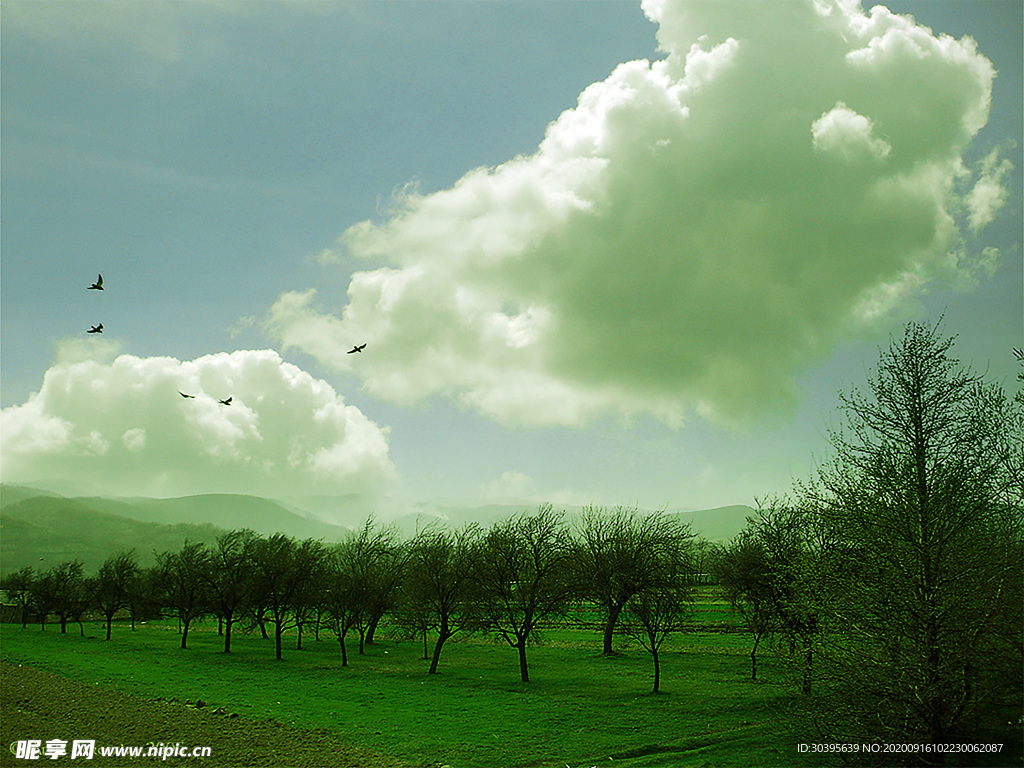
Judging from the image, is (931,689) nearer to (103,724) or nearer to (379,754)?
(379,754)

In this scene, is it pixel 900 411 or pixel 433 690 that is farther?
pixel 433 690

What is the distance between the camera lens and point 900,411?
17938 millimetres

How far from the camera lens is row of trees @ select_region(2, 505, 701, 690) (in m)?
42.1

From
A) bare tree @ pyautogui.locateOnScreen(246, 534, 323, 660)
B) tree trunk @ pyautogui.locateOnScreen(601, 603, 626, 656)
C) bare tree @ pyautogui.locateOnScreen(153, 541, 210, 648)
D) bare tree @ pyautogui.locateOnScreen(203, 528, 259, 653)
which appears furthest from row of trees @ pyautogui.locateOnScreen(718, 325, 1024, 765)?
bare tree @ pyautogui.locateOnScreen(153, 541, 210, 648)

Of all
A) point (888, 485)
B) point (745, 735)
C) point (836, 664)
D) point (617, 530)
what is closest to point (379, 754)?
point (745, 735)

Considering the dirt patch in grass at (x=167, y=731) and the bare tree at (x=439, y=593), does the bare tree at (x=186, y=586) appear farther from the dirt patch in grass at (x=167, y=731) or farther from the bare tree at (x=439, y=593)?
the dirt patch in grass at (x=167, y=731)

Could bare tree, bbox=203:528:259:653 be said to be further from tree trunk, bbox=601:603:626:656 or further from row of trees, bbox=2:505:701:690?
tree trunk, bbox=601:603:626:656

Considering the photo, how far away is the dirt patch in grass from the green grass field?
163 centimetres

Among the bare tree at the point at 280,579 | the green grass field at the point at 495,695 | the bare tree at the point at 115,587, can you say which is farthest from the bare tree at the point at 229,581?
the bare tree at the point at 115,587

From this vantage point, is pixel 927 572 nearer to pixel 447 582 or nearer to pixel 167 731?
pixel 167 731

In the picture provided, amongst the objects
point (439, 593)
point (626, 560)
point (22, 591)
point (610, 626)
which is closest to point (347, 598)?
point (439, 593)

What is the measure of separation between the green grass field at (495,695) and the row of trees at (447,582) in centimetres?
266

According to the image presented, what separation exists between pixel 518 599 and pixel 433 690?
920 cm

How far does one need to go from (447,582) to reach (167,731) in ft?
69.0
